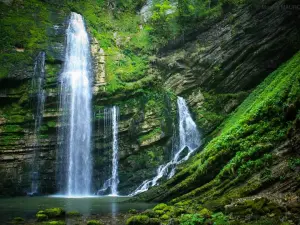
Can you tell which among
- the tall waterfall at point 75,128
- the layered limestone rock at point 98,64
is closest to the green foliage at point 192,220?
the tall waterfall at point 75,128

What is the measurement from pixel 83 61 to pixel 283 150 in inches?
853

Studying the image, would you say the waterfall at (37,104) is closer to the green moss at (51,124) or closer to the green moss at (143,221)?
the green moss at (51,124)

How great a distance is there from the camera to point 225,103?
25656mm

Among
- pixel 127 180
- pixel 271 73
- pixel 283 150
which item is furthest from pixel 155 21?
pixel 283 150

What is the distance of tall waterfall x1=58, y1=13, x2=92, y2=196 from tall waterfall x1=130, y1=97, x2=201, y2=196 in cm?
478

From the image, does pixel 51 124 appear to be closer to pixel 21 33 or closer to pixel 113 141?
pixel 113 141

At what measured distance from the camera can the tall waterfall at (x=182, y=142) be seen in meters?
21.8

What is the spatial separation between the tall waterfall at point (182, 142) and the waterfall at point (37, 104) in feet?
25.9

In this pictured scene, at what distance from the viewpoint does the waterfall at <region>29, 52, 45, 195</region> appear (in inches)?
915

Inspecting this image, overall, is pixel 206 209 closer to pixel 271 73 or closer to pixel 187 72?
pixel 271 73

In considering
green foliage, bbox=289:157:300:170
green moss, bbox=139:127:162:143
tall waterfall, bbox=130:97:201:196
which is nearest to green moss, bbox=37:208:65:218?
green foliage, bbox=289:157:300:170

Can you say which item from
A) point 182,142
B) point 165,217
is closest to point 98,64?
point 182,142

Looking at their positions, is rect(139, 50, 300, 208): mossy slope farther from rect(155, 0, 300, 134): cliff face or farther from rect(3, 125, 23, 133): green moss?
rect(3, 125, 23, 133): green moss

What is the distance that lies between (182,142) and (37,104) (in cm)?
1226
